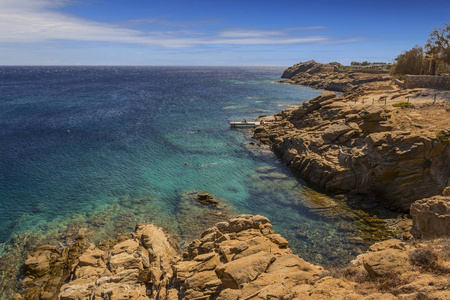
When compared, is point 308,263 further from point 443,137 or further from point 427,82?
point 427,82

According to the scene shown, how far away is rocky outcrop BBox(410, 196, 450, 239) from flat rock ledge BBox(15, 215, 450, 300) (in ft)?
15.2

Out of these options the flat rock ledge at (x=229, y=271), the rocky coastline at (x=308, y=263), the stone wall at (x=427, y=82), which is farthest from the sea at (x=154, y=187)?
the stone wall at (x=427, y=82)

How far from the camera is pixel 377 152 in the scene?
100ft

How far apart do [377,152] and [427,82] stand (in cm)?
2951

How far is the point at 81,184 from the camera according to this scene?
34.5 metres

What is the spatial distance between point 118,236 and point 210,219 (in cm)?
861

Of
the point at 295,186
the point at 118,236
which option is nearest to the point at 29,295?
the point at 118,236

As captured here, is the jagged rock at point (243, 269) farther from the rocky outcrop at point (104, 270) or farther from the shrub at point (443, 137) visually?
the shrub at point (443, 137)

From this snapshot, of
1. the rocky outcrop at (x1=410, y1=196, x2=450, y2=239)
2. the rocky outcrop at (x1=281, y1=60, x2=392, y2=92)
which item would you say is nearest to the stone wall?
the rocky outcrop at (x1=281, y1=60, x2=392, y2=92)

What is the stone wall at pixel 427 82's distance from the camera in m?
45.5

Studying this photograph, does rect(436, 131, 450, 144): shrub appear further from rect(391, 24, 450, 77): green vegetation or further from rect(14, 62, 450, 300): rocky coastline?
rect(391, 24, 450, 77): green vegetation

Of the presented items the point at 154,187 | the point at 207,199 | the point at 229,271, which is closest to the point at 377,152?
the point at 207,199

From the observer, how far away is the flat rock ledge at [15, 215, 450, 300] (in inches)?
421

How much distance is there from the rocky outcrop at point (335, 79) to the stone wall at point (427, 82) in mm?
26684
